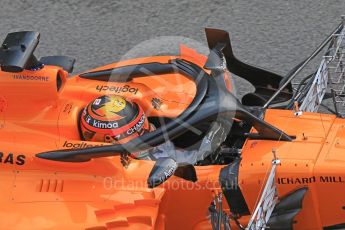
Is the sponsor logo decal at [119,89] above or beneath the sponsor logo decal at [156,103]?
beneath

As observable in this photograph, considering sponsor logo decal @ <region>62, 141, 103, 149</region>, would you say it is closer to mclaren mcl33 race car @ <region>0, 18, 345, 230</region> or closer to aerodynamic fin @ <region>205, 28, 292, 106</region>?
mclaren mcl33 race car @ <region>0, 18, 345, 230</region>

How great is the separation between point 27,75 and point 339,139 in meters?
2.36

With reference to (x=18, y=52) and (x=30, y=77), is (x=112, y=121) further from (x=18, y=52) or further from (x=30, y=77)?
(x=18, y=52)

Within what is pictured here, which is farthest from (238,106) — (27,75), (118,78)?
(27,75)

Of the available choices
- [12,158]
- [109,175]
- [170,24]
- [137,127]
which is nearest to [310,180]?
[137,127]

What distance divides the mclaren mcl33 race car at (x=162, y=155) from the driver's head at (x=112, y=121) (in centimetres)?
2

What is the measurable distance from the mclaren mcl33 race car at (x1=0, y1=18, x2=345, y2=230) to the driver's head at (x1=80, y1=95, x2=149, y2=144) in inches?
0.6

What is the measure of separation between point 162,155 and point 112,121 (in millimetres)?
528

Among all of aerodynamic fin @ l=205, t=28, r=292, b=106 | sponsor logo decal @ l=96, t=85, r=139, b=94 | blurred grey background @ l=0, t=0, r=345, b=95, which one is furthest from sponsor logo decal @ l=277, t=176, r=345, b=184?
blurred grey background @ l=0, t=0, r=345, b=95

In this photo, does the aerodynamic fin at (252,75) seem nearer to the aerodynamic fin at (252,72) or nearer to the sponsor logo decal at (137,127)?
the aerodynamic fin at (252,72)

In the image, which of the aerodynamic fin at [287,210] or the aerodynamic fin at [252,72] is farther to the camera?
the aerodynamic fin at [252,72]

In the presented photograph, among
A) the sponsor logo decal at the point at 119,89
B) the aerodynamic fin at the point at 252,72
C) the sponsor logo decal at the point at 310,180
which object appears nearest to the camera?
the sponsor logo decal at the point at 310,180

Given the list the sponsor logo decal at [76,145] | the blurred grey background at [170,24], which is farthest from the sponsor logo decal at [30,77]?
the blurred grey background at [170,24]

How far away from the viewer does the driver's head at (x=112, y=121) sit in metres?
5.08
